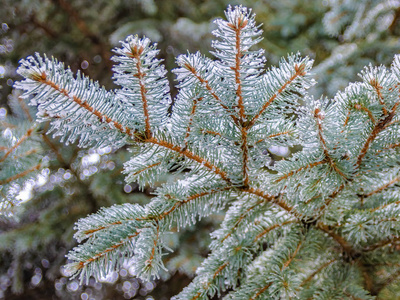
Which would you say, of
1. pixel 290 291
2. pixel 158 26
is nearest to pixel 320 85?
pixel 158 26

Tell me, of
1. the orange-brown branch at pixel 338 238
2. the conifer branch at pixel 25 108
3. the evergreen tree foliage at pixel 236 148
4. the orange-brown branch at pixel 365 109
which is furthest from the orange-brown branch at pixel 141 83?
the conifer branch at pixel 25 108

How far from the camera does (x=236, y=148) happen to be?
2.23 feet

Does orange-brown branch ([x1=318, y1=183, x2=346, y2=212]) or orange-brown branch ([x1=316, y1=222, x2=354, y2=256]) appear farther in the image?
orange-brown branch ([x1=316, y1=222, x2=354, y2=256])

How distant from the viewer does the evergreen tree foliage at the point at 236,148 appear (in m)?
0.59

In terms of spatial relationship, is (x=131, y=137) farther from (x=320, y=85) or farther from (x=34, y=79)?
(x=320, y=85)

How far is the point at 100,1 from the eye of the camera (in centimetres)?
264

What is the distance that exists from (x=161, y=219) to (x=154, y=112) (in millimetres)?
259

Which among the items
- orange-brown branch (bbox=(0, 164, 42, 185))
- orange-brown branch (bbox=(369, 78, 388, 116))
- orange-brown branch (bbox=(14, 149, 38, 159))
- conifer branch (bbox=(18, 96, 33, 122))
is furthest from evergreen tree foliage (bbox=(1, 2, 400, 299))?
conifer branch (bbox=(18, 96, 33, 122))

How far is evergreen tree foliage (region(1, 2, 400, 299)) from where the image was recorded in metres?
0.59

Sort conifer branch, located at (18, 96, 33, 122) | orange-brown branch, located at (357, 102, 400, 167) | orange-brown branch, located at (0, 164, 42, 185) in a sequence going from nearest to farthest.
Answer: orange-brown branch, located at (357, 102, 400, 167)
orange-brown branch, located at (0, 164, 42, 185)
conifer branch, located at (18, 96, 33, 122)

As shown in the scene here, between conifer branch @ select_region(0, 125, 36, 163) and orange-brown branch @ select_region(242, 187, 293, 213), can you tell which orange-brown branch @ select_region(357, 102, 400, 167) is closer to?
orange-brown branch @ select_region(242, 187, 293, 213)

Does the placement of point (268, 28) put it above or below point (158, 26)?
above

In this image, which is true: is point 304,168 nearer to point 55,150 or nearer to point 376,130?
point 376,130

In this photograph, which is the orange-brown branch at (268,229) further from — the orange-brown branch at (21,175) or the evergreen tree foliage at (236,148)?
the orange-brown branch at (21,175)
